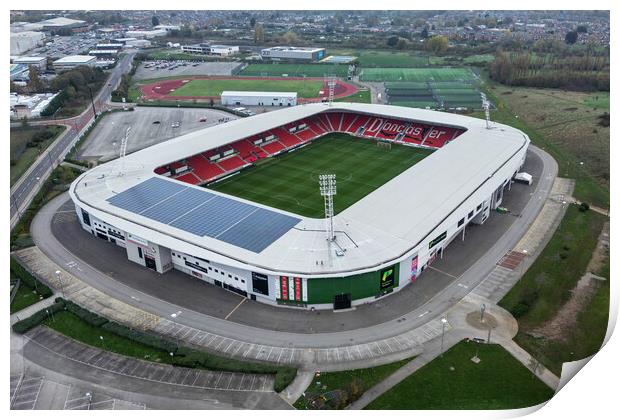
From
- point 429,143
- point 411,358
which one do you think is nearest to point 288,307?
point 411,358

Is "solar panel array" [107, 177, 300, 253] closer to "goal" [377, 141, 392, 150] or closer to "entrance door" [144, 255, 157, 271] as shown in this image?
"entrance door" [144, 255, 157, 271]

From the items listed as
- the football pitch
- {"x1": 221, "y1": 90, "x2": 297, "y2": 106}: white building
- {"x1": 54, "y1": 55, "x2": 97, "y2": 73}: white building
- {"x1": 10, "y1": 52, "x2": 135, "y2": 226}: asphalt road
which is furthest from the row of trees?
{"x1": 54, "y1": 55, "x2": 97, "y2": 73}: white building

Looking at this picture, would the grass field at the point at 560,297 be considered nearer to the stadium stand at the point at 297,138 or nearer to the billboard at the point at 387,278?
the billboard at the point at 387,278

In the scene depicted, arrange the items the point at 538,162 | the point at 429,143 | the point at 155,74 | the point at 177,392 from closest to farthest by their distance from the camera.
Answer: the point at 177,392, the point at 538,162, the point at 429,143, the point at 155,74

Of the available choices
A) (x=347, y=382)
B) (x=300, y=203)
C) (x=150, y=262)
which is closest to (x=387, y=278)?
(x=347, y=382)

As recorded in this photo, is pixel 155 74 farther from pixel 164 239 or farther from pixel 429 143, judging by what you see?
pixel 164 239

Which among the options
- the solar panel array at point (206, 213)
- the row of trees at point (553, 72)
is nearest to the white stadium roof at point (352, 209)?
the solar panel array at point (206, 213)
